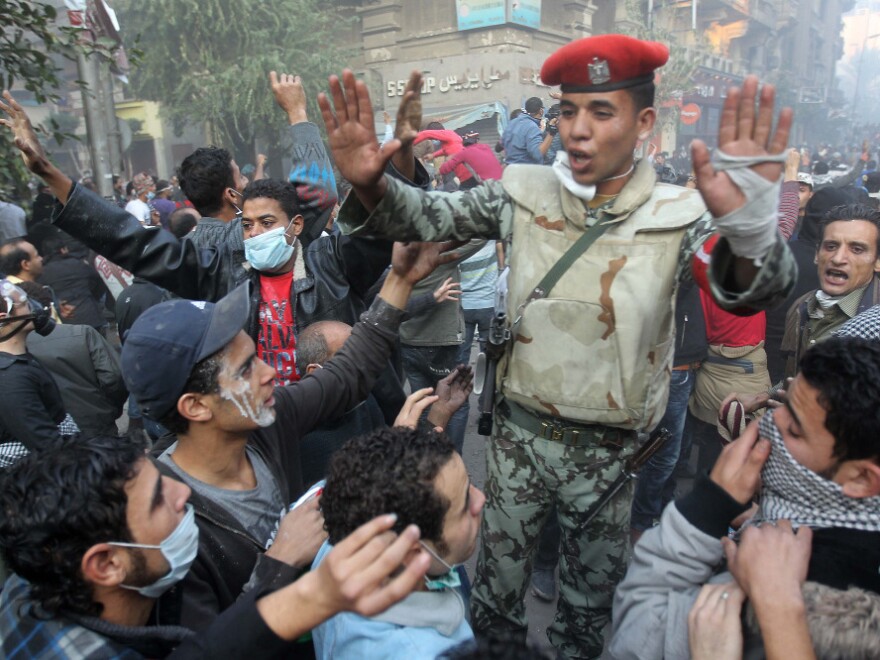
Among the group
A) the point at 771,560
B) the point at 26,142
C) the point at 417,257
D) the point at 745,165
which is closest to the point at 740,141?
the point at 745,165

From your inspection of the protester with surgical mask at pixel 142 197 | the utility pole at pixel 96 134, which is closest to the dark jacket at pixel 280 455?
the protester with surgical mask at pixel 142 197

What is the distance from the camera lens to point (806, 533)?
4.61 ft

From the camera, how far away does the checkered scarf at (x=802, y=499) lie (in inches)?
55.3

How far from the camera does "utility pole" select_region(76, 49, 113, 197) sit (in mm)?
9522

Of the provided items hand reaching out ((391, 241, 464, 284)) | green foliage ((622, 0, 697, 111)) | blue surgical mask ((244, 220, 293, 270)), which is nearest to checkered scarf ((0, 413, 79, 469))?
blue surgical mask ((244, 220, 293, 270))

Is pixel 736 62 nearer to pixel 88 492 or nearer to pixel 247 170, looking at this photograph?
pixel 247 170

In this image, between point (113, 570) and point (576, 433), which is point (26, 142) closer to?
point (113, 570)

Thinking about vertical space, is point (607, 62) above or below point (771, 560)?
above

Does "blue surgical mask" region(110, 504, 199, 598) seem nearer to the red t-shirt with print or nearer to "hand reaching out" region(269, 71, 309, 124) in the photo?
the red t-shirt with print

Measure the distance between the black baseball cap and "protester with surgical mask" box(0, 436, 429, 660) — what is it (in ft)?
0.88

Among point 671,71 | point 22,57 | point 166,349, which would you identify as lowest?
point 166,349

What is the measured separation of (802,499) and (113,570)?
159 centimetres

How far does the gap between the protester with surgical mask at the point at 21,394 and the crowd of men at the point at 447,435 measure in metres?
0.02

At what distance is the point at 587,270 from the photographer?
1.99 meters
